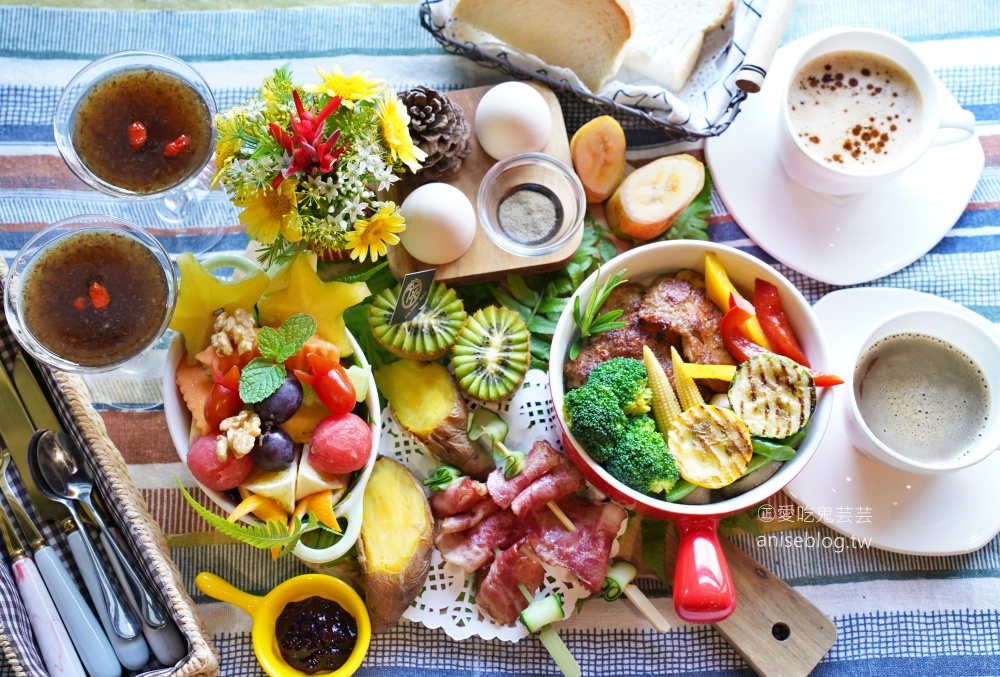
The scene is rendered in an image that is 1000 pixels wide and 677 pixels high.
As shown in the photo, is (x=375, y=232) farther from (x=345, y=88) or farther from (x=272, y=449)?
(x=272, y=449)

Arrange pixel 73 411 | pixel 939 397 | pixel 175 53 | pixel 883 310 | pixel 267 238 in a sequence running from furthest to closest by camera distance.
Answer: pixel 175 53 → pixel 883 310 → pixel 939 397 → pixel 73 411 → pixel 267 238

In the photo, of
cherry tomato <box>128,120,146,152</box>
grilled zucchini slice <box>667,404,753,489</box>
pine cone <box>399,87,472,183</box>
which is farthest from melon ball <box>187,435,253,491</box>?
grilled zucchini slice <box>667,404,753,489</box>

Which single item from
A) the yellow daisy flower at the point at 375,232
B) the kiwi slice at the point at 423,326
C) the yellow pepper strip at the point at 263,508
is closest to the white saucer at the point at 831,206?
the kiwi slice at the point at 423,326

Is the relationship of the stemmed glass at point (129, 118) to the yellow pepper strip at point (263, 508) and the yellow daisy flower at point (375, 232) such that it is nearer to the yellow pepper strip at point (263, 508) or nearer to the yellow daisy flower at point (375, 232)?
the yellow daisy flower at point (375, 232)

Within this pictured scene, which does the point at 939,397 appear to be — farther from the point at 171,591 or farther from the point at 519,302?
the point at 171,591

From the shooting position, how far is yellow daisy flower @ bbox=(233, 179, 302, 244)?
1441 millimetres

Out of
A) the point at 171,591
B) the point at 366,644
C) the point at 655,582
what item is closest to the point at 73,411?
the point at 171,591

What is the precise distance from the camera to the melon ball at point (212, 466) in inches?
57.4

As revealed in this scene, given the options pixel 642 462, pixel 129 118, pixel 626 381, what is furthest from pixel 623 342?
pixel 129 118

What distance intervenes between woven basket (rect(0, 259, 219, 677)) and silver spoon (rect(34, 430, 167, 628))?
22 millimetres

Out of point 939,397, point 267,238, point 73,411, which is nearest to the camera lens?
point 267,238

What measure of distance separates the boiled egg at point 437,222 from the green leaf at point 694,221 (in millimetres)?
461

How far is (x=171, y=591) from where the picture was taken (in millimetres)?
1571

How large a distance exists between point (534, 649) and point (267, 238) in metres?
1.02
